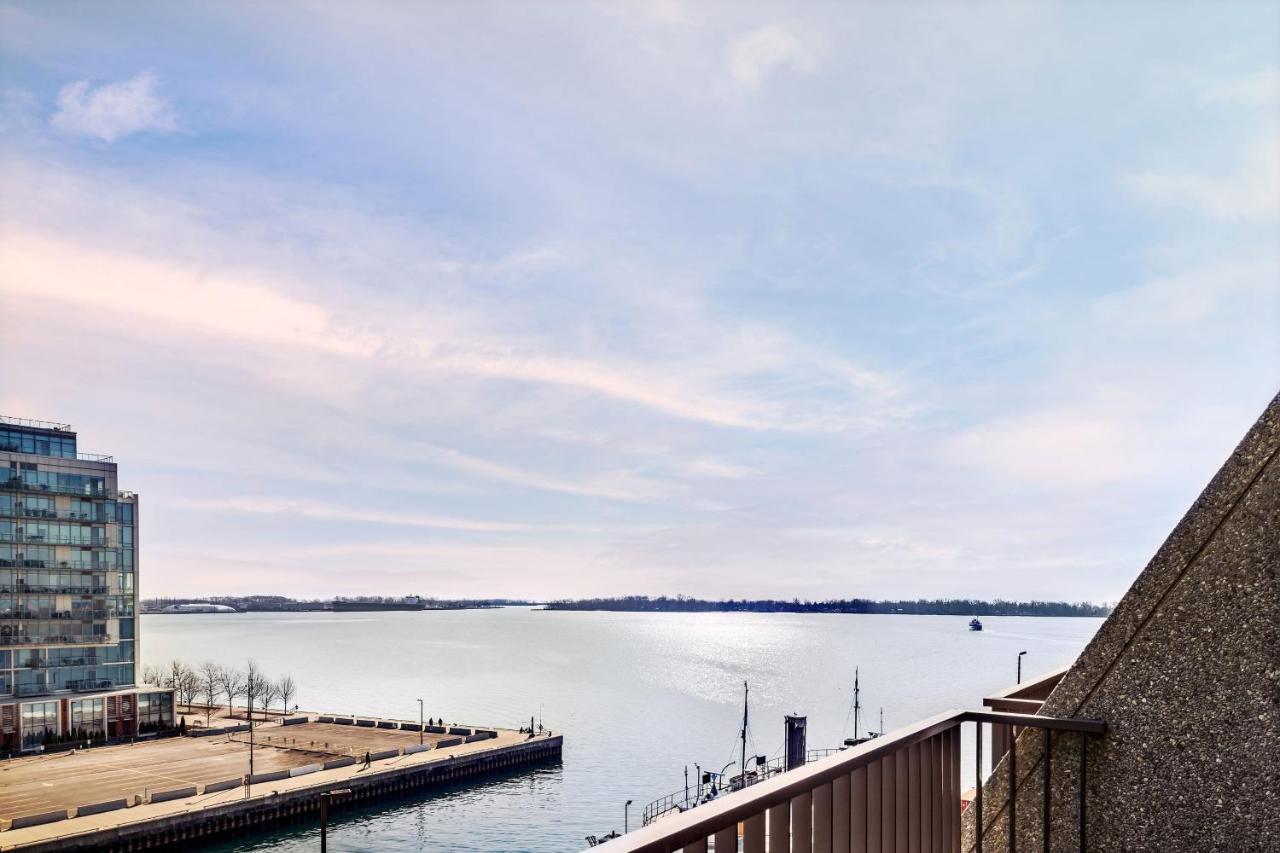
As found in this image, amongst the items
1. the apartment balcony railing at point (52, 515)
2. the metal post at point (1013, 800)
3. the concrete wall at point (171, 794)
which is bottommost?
the concrete wall at point (171, 794)

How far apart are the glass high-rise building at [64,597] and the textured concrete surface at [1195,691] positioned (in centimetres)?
5600

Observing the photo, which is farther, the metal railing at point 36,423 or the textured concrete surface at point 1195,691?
the metal railing at point 36,423

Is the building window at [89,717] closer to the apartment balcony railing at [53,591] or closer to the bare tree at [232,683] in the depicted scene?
the apartment balcony railing at [53,591]

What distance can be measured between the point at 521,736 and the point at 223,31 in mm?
45300

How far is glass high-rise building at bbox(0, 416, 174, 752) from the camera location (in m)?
46.5

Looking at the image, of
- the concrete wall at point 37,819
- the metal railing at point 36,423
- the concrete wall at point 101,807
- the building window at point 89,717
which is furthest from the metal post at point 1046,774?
the metal railing at point 36,423

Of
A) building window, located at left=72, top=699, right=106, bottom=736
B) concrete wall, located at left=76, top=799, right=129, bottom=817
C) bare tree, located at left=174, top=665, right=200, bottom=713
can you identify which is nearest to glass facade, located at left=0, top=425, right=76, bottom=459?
building window, located at left=72, top=699, right=106, bottom=736

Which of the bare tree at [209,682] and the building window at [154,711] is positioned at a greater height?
the building window at [154,711]

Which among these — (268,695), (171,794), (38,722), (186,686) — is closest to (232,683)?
(186,686)

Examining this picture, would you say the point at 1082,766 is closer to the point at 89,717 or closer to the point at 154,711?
the point at 89,717

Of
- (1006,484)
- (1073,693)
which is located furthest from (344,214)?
(1006,484)

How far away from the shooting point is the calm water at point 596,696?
116 ft

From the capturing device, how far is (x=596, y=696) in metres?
74.8

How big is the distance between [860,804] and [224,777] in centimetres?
4457
